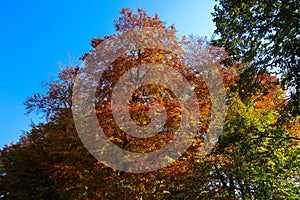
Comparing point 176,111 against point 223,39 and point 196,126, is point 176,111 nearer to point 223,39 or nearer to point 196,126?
point 196,126

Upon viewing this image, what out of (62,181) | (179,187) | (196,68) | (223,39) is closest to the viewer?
(223,39)

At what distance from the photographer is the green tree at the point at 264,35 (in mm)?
7664

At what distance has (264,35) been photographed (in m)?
8.62

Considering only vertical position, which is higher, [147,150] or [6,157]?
[6,157]

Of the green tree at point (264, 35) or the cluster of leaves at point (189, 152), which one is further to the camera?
the cluster of leaves at point (189, 152)

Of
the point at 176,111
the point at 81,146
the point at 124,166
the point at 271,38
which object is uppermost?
the point at 271,38

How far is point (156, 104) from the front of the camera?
10.6 metres

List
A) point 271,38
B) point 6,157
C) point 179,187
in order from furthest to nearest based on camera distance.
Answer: point 6,157 < point 179,187 < point 271,38

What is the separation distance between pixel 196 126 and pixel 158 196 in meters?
3.31

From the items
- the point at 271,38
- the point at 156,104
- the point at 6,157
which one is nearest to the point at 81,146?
the point at 156,104

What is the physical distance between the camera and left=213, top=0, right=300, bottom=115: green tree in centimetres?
766

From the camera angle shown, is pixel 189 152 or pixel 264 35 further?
pixel 189 152

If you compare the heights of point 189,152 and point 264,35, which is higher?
point 264,35

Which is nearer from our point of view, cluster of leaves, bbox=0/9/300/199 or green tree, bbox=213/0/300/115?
green tree, bbox=213/0/300/115
